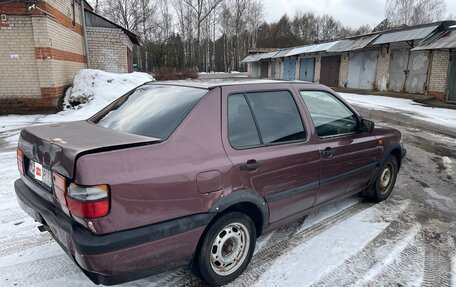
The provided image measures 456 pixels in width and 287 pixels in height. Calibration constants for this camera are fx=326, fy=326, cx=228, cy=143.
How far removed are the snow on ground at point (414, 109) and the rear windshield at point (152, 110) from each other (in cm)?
1071

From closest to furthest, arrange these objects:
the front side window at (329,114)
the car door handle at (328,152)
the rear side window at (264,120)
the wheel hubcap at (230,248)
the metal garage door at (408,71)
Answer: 1. the wheel hubcap at (230,248)
2. the rear side window at (264,120)
3. the car door handle at (328,152)
4. the front side window at (329,114)
5. the metal garage door at (408,71)

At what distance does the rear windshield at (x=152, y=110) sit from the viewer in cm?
244

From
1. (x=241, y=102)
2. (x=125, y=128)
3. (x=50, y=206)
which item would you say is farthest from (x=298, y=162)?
(x=50, y=206)

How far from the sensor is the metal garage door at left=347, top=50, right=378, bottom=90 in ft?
68.5

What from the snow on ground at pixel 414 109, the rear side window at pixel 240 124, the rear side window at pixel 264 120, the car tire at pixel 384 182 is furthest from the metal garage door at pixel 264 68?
the rear side window at pixel 240 124

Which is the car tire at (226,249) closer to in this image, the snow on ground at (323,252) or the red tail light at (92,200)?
the snow on ground at (323,252)

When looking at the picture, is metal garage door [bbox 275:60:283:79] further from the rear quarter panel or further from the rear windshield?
the rear quarter panel

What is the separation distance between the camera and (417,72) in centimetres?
1736

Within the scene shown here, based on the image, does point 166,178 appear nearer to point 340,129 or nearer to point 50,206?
point 50,206

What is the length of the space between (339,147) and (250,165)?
51.0 inches

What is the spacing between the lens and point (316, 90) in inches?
137

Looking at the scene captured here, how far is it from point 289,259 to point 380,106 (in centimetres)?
1355

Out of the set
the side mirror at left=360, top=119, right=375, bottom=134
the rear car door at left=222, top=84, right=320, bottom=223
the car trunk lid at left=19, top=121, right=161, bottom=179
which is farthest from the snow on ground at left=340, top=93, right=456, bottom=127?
the car trunk lid at left=19, top=121, right=161, bottom=179

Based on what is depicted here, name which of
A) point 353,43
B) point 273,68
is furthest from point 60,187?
point 273,68
